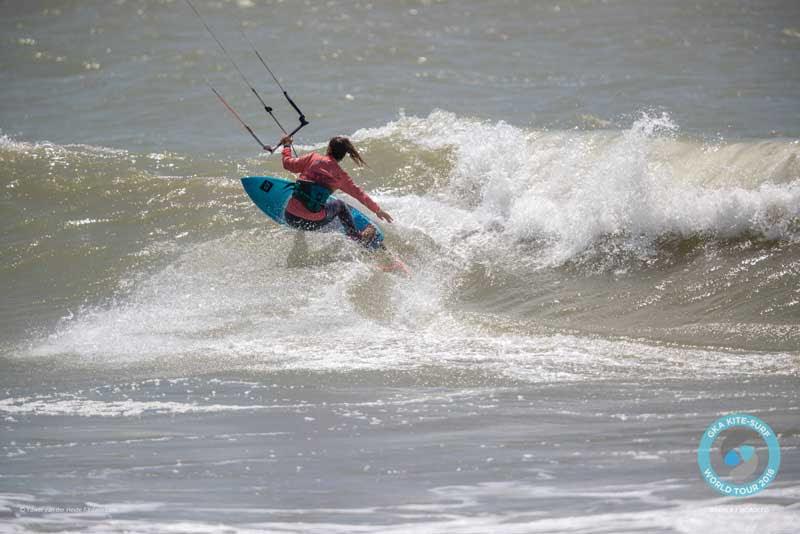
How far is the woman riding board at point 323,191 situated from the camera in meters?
9.36

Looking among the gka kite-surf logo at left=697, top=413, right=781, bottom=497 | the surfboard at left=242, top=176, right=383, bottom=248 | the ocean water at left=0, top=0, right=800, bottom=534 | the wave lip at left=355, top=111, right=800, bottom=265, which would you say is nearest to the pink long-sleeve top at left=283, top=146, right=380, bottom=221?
the surfboard at left=242, top=176, right=383, bottom=248

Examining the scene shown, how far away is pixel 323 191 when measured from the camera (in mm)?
9625

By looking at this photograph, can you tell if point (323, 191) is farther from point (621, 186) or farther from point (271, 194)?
point (621, 186)

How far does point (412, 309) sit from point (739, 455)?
3.70m

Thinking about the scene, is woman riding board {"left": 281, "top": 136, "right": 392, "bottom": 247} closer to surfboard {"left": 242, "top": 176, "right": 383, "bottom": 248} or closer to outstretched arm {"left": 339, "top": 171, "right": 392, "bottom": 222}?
outstretched arm {"left": 339, "top": 171, "right": 392, "bottom": 222}

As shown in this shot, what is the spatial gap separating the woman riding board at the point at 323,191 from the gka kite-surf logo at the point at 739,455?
4.52 metres

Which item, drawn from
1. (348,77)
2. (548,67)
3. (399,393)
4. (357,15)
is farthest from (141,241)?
(357,15)

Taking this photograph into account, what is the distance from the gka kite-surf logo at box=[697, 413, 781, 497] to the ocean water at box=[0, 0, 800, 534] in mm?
92

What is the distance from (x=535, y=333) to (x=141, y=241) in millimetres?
4740

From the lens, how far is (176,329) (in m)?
7.92

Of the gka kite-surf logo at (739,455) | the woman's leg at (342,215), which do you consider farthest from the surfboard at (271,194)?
the gka kite-surf logo at (739,455)

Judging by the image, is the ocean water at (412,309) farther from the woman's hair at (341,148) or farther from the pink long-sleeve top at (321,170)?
the woman's hair at (341,148)

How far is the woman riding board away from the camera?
936 cm

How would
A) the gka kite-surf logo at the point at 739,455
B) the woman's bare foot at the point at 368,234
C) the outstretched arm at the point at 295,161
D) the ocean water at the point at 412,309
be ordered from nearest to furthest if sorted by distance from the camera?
the gka kite-surf logo at the point at 739,455 < the ocean water at the point at 412,309 < the outstretched arm at the point at 295,161 < the woman's bare foot at the point at 368,234
